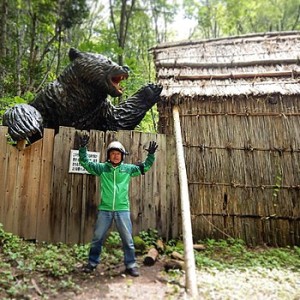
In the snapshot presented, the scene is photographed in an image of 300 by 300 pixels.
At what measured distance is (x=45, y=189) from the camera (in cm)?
469

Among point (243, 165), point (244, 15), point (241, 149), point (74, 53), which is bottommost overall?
point (243, 165)

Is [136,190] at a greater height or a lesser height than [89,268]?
greater

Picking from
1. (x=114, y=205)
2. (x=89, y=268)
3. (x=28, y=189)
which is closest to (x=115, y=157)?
(x=114, y=205)

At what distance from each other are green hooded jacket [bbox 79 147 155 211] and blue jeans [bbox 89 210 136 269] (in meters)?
0.09

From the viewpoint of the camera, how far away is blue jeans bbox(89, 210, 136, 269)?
3736 millimetres

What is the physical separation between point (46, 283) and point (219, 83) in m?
4.74

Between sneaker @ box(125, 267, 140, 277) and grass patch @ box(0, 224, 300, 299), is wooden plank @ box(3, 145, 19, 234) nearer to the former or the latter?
grass patch @ box(0, 224, 300, 299)

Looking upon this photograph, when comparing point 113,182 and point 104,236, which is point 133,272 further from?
point 113,182

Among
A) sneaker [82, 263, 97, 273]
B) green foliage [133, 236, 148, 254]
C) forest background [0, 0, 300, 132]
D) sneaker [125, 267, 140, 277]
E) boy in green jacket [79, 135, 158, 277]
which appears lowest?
sneaker [125, 267, 140, 277]

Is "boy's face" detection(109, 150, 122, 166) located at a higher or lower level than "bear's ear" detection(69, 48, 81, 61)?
lower

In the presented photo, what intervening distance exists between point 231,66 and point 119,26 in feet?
31.8

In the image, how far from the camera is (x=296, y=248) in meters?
5.07

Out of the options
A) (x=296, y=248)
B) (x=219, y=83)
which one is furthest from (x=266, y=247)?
(x=219, y=83)

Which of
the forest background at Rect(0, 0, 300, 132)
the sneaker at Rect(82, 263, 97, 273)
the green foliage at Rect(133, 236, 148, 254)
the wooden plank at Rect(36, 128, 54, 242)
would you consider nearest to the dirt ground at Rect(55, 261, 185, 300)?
the sneaker at Rect(82, 263, 97, 273)
